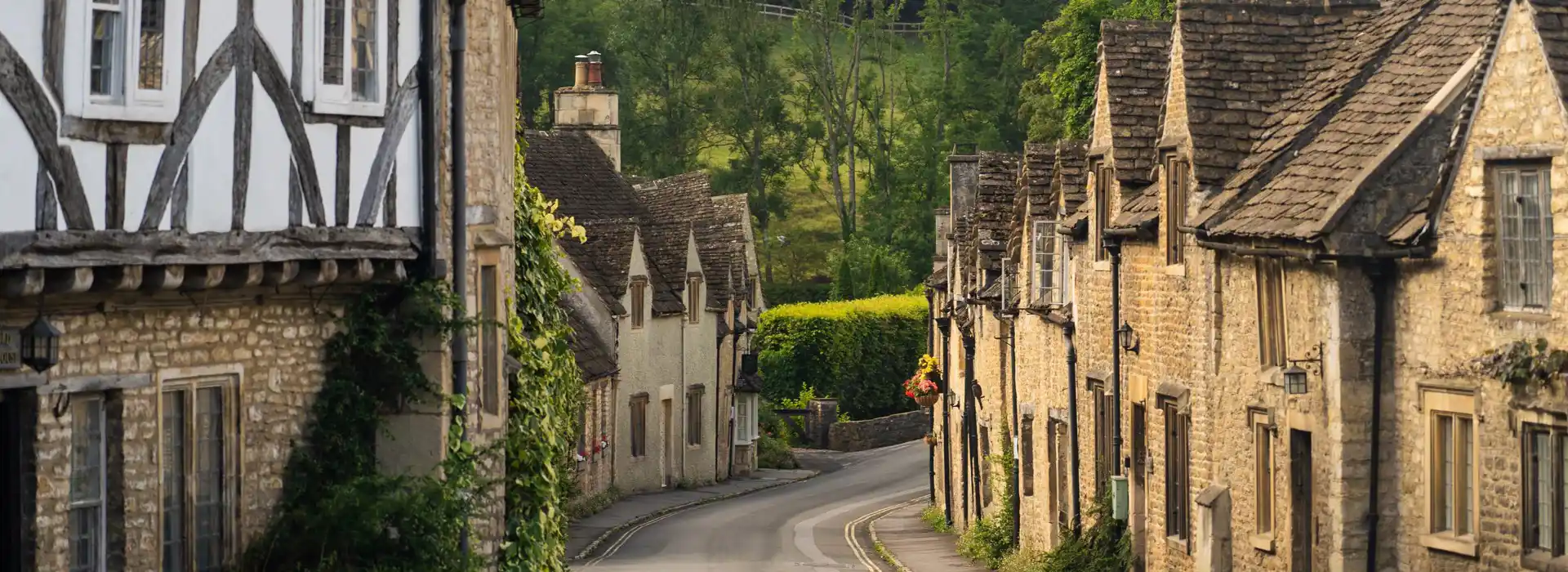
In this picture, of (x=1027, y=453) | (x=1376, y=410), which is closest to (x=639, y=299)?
(x=1027, y=453)

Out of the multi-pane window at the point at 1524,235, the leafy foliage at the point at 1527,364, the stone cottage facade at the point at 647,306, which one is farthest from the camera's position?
the stone cottage facade at the point at 647,306

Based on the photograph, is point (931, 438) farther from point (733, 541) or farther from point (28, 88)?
point (28, 88)

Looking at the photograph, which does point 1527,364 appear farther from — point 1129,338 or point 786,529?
point 786,529

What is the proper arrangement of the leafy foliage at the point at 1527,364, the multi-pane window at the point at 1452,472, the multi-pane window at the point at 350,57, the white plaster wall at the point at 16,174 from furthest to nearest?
the multi-pane window at the point at 1452,472 → the leafy foliage at the point at 1527,364 → the multi-pane window at the point at 350,57 → the white plaster wall at the point at 16,174

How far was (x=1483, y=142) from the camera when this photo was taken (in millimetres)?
15789

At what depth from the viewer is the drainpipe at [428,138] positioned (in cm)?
1541

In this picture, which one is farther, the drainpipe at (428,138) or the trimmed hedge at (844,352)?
the trimmed hedge at (844,352)

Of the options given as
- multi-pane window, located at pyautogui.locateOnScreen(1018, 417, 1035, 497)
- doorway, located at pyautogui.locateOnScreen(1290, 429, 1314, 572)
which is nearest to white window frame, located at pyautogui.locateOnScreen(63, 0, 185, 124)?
doorway, located at pyautogui.locateOnScreen(1290, 429, 1314, 572)

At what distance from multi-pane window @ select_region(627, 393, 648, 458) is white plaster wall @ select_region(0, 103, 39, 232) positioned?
113 ft

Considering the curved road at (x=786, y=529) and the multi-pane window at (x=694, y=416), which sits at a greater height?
the multi-pane window at (x=694, y=416)

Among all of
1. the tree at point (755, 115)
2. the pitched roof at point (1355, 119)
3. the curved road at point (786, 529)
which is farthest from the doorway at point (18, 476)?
the tree at point (755, 115)

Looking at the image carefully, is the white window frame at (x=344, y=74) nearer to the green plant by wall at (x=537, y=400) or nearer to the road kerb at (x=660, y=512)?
the green plant by wall at (x=537, y=400)

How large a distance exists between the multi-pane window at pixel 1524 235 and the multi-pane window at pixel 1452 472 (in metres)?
1.16

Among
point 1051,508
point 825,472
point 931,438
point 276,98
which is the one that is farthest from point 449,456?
point 825,472
